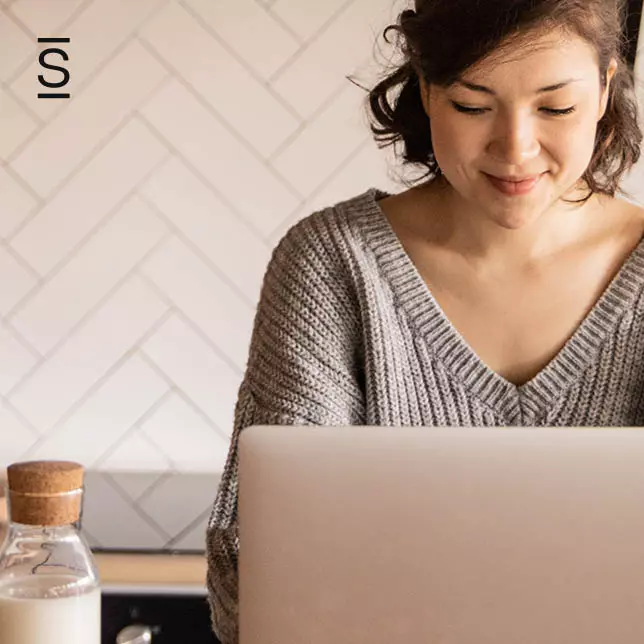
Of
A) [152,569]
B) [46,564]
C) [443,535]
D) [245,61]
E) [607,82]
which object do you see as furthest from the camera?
[245,61]

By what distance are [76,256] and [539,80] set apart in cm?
118

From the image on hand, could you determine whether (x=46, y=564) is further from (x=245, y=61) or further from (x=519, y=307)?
(x=245, y=61)

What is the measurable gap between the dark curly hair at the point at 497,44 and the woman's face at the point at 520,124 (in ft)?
0.05

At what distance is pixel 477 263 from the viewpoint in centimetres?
115

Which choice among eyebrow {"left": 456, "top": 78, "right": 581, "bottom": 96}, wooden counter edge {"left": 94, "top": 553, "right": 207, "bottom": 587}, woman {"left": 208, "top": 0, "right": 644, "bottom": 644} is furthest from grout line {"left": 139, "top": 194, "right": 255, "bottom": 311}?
eyebrow {"left": 456, "top": 78, "right": 581, "bottom": 96}

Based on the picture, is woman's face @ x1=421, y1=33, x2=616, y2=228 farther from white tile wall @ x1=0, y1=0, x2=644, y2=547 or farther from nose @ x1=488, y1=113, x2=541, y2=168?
white tile wall @ x1=0, y1=0, x2=644, y2=547

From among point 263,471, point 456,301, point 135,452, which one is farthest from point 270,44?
point 263,471

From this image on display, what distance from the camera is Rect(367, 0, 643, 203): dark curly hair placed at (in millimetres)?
963

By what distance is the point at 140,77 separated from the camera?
190 centimetres

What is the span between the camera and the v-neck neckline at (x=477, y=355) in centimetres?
108

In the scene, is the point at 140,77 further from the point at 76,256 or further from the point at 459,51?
the point at 459,51

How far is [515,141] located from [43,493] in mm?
554

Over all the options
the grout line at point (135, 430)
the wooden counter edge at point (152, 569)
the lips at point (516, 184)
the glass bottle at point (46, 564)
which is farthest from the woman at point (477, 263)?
the grout line at point (135, 430)

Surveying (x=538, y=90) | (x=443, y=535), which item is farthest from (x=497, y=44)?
(x=443, y=535)
